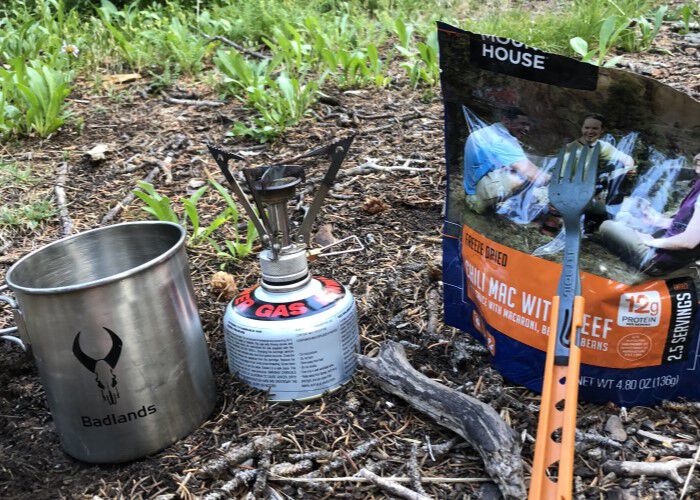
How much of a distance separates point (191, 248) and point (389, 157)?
81cm

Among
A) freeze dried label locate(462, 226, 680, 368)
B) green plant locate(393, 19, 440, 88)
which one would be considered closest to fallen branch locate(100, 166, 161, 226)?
green plant locate(393, 19, 440, 88)

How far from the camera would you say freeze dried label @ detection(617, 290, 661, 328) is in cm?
128

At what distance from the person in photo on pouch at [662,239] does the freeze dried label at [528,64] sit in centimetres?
23

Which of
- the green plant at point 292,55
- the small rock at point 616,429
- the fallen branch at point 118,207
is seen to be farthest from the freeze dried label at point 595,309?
the green plant at point 292,55

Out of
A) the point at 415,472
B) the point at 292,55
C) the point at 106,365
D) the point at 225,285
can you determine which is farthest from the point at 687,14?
the point at 106,365

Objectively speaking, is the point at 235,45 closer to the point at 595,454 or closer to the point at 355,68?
the point at 355,68

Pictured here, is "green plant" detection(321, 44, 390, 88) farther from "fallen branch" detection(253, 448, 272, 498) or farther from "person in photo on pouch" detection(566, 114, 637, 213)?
"fallen branch" detection(253, 448, 272, 498)

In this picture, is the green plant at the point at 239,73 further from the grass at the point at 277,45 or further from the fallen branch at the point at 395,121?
the fallen branch at the point at 395,121

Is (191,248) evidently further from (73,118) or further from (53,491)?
(73,118)

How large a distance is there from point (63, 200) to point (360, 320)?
1.29 meters

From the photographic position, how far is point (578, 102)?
1.23 m

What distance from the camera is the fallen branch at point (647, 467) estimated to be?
48.1 inches

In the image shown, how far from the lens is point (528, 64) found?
4.17 ft

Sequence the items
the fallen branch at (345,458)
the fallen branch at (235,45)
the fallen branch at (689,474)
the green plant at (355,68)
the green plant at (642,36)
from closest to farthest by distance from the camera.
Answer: the fallen branch at (689,474)
the fallen branch at (345,458)
the green plant at (355,68)
the green plant at (642,36)
the fallen branch at (235,45)
